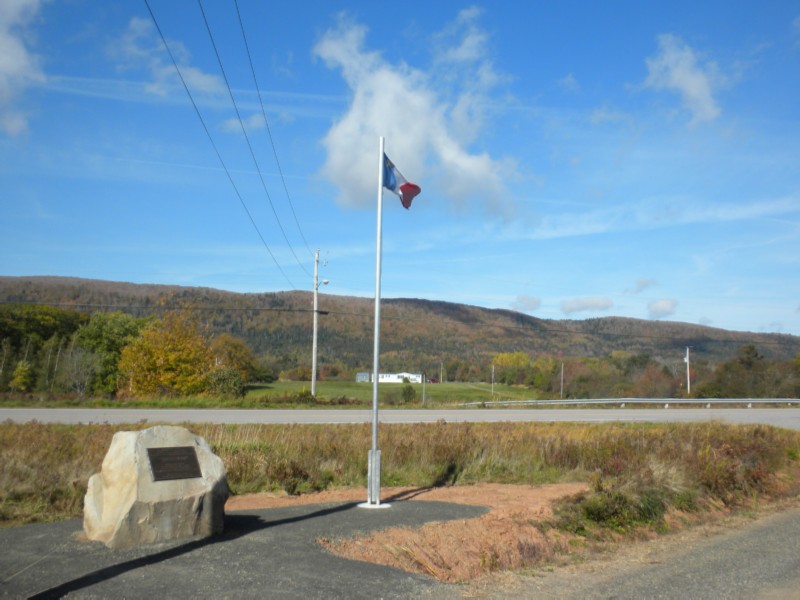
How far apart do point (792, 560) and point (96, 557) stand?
8.14 meters

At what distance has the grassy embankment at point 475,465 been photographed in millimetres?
11055

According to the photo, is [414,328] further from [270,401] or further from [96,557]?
[96,557]

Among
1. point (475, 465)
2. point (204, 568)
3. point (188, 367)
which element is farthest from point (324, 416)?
point (204, 568)

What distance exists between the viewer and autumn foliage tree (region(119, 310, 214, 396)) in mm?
45406

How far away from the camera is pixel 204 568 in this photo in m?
7.17

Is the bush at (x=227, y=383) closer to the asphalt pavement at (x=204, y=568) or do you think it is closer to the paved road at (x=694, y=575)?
the asphalt pavement at (x=204, y=568)

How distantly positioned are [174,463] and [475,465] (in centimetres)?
829

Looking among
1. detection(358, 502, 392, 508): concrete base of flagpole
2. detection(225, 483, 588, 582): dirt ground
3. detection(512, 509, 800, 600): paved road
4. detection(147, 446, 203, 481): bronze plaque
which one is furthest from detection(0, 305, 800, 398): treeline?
detection(512, 509, 800, 600): paved road

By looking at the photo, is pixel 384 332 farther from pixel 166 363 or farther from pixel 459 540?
pixel 459 540

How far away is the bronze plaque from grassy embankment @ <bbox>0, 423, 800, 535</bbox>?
2757 millimetres

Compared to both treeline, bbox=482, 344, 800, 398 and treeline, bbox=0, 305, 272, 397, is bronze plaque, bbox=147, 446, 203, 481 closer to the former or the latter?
treeline, bbox=0, 305, 272, 397

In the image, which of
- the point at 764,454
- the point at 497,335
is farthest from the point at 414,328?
the point at 764,454

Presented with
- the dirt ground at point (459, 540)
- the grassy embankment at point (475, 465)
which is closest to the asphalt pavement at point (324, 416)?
the grassy embankment at point (475, 465)

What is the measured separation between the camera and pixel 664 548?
10031mm
